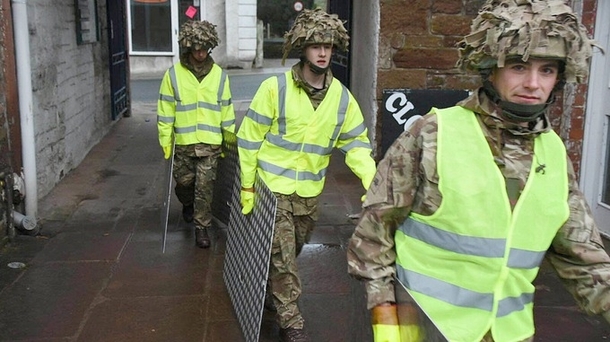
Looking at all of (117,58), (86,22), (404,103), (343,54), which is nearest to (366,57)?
(404,103)

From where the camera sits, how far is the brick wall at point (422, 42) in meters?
6.11

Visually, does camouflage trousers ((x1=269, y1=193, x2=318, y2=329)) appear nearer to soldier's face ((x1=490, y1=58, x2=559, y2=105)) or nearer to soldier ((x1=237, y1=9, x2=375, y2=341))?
soldier ((x1=237, y1=9, x2=375, y2=341))

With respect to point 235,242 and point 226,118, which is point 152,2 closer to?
point 226,118

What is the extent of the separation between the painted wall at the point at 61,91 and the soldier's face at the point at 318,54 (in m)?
3.77

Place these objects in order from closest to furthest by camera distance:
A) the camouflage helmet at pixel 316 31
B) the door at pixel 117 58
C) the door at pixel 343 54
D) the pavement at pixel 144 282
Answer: the camouflage helmet at pixel 316 31
the pavement at pixel 144 282
the door at pixel 343 54
the door at pixel 117 58

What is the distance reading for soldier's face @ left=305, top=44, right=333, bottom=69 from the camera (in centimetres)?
394

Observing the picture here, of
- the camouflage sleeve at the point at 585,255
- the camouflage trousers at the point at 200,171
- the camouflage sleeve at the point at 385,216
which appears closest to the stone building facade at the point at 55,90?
the camouflage trousers at the point at 200,171

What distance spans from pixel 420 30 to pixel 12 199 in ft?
11.9

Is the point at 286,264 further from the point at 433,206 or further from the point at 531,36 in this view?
the point at 531,36

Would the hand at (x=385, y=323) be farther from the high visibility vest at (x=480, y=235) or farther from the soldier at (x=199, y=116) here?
the soldier at (x=199, y=116)

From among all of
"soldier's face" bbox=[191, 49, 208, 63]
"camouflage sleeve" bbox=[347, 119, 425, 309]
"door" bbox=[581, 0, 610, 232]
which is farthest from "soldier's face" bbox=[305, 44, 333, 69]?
"door" bbox=[581, 0, 610, 232]

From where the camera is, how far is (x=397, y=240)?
222 cm

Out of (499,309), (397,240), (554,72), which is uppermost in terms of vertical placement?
(554,72)

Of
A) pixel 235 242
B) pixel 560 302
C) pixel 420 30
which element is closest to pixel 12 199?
pixel 235 242
